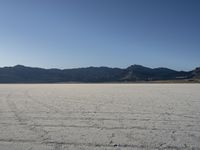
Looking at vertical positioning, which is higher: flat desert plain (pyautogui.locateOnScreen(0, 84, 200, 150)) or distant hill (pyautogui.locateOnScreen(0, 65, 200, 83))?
distant hill (pyautogui.locateOnScreen(0, 65, 200, 83))

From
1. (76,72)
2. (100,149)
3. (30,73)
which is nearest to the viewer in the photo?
(100,149)

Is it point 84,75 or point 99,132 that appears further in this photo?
point 84,75

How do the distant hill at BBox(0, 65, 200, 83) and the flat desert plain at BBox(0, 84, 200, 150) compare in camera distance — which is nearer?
the flat desert plain at BBox(0, 84, 200, 150)

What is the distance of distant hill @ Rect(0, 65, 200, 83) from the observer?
4990 inches

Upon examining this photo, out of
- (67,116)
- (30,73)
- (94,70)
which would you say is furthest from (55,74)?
(67,116)

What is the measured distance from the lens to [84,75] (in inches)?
6486

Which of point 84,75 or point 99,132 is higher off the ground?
point 84,75

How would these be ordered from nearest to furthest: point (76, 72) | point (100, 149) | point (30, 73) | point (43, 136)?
point (100, 149)
point (43, 136)
point (30, 73)
point (76, 72)

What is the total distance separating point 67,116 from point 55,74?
145 meters

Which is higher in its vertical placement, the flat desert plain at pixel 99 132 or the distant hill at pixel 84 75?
the distant hill at pixel 84 75

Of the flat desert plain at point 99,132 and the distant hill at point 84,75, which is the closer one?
the flat desert plain at point 99,132

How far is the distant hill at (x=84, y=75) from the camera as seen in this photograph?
127 m

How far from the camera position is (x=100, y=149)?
5492mm

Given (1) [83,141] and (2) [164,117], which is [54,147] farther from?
(2) [164,117]
